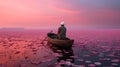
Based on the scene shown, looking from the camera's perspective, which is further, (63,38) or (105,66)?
(63,38)

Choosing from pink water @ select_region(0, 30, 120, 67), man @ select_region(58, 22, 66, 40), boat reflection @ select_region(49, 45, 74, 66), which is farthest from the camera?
man @ select_region(58, 22, 66, 40)

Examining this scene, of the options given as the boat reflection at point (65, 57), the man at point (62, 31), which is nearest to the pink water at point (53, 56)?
the boat reflection at point (65, 57)

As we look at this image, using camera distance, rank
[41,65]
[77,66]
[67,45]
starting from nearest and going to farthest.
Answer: [77,66] < [41,65] < [67,45]

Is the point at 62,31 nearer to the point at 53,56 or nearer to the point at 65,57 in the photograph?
the point at 53,56

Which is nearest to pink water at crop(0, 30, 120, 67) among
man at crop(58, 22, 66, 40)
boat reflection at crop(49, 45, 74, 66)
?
boat reflection at crop(49, 45, 74, 66)

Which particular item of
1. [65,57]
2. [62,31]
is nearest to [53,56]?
[65,57]

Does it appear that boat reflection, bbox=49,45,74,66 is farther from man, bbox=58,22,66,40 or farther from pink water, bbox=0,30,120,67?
man, bbox=58,22,66,40

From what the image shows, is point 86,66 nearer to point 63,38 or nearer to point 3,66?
point 3,66

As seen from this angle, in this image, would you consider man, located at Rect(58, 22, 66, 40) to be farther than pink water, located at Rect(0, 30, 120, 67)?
Yes

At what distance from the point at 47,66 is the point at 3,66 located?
11.5 ft

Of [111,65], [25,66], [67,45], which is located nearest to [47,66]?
[25,66]

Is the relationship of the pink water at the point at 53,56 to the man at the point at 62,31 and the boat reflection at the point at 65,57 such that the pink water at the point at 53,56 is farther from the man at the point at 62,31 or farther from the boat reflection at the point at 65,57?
the man at the point at 62,31

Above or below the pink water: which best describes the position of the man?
above

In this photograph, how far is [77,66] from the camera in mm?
16312
